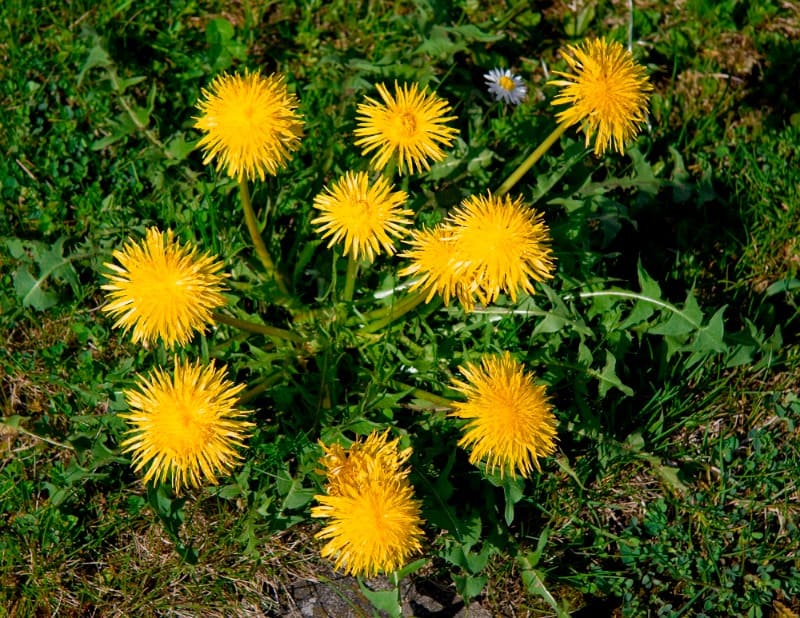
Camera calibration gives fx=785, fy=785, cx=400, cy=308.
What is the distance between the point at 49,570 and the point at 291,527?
0.96 metres

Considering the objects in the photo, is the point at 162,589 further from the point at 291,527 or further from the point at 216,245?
the point at 216,245

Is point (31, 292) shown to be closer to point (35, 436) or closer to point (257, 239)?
point (35, 436)

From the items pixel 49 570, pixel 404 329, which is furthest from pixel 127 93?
pixel 49 570

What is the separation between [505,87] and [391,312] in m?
1.48

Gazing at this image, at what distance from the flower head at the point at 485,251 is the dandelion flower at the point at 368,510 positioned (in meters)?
0.61

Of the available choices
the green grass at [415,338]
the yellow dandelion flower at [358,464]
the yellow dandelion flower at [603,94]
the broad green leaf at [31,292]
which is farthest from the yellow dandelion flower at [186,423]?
the yellow dandelion flower at [603,94]

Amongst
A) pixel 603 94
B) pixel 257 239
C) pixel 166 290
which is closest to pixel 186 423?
pixel 166 290

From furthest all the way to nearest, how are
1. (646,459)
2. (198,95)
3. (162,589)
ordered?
(198,95)
(646,459)
(162,589)

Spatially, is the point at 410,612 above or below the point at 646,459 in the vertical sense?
below

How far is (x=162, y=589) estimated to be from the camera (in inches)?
122

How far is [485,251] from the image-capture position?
8.16 ft

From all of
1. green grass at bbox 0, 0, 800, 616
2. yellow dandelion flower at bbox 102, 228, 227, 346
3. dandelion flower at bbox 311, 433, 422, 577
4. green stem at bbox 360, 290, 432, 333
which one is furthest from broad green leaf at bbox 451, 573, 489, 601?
yellow dandelion flower at bbox 102, 228, 227, 346

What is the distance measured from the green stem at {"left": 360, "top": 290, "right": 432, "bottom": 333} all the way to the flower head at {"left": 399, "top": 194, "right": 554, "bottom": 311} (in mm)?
181

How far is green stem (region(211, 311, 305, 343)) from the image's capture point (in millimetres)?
2625
